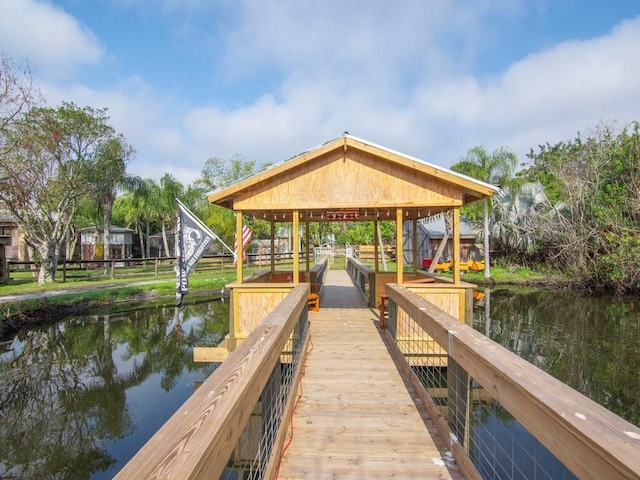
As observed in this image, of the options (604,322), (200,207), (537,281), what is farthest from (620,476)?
(200,207)

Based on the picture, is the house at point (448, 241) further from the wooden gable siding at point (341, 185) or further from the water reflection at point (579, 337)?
the wooden gable siding at point (341, 185)

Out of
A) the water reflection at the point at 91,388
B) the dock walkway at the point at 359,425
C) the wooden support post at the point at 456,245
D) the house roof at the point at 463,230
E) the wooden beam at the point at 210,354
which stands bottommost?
the water reflection at the point at 91,388

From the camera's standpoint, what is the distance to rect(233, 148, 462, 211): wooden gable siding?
25.5 feet

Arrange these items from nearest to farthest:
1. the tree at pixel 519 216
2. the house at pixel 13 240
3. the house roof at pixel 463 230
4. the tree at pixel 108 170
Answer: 1. the tree at pixel 108 170
2. the tree at pixel 519 216
3. the house roof at pixel 463 230
4. the house at pixel 13 240

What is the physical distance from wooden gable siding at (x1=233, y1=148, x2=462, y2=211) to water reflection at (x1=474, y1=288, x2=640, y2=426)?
5.29 meters

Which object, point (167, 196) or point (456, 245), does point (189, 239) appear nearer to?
point (456, 245)

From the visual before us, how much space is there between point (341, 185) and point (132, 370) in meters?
7.37

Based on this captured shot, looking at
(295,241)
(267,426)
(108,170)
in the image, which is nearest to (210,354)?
(295,241)

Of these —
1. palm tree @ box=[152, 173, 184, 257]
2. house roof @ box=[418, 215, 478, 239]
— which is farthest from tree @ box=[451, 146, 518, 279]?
palm tree @ box=[152, 173, 184, 257]

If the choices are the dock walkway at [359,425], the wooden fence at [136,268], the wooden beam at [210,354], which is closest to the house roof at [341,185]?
the wooden beam at [210,354]

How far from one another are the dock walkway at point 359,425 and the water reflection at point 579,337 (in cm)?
506

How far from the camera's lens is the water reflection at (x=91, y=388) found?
6.05 m

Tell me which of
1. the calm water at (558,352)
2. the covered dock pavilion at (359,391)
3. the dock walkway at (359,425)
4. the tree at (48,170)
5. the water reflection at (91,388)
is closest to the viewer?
the covered dock pavilion at (359,391)

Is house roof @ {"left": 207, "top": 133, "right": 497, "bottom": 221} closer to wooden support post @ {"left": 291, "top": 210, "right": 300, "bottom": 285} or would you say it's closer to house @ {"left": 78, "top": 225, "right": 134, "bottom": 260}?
wooden support post @ {"left": 291, "top": 210, "right": 300, "bottom": 285}
